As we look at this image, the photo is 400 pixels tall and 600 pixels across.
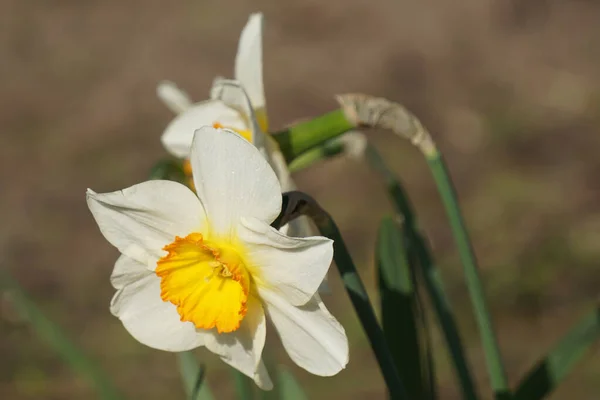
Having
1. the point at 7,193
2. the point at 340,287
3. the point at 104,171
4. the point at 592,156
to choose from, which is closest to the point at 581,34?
the point at 592,156

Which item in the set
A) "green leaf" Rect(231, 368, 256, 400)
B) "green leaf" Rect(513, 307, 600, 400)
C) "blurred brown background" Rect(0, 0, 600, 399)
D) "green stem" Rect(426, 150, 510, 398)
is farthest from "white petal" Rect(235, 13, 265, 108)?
"blurred brown background" Rect(0, 0, 600, 399)

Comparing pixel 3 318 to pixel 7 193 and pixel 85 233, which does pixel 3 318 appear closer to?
pixel 85 233

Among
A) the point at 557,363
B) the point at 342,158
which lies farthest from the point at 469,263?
the point at 342,158

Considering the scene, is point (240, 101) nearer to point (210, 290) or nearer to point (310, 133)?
point (310, 133)

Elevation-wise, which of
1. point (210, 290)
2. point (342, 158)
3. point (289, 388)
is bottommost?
point (342, 158)

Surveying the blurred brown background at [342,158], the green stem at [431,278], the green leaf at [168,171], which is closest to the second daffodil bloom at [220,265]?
the green leaf at [168,171]
